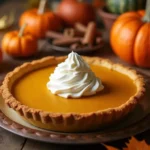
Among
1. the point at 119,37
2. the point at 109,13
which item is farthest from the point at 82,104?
the point at 109,13

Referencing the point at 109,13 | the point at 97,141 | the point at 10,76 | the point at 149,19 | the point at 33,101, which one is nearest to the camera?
the point at 97,141

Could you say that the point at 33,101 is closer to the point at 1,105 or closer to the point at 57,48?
the point at 1,105

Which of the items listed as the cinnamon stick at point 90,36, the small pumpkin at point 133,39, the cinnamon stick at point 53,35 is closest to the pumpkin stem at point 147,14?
the small pumpkin at point 133,39

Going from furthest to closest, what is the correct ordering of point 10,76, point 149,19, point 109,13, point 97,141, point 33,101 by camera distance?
point 109,13 < point 149,19 < point 10,76 < point 33,101 < point 97,141

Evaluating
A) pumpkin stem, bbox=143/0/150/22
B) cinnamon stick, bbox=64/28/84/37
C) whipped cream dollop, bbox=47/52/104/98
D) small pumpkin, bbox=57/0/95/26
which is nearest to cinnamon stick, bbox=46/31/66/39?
cinnamon stick, bbox=64/28/84/37

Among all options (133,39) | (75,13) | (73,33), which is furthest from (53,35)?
(133,39)

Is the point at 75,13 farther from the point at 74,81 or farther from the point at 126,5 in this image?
the point at 74,81

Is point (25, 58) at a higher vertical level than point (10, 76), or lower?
lower

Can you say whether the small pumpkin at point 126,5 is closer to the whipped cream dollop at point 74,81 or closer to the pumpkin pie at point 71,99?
the pumpkin pie at point 71,99
